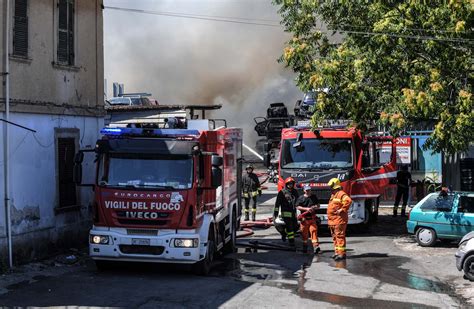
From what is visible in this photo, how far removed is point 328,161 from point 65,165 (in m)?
6.21

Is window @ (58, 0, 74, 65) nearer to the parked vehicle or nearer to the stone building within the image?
the stone building

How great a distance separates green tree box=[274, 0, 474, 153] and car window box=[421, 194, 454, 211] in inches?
40.3

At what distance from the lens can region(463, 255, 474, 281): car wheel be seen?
10.3 meters

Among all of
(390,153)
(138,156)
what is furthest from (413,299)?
(390,153)

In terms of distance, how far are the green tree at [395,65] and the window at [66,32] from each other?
472cm

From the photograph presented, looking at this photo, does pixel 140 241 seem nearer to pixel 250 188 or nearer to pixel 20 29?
pixel 20 29

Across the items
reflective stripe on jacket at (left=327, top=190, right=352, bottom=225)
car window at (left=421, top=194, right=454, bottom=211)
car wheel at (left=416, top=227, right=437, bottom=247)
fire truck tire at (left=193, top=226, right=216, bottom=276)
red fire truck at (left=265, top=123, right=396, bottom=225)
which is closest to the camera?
fire truck tire at (left=193, top=226, right=216, bottom=276)

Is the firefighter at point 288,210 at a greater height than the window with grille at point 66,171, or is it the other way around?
the window with grille at point 66,171

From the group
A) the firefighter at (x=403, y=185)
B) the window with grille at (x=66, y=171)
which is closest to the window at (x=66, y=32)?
the window with grille at (x=66, y=171)

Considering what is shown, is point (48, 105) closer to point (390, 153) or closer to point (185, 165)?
point (185, 165)

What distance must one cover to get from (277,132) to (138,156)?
1990 centimetres

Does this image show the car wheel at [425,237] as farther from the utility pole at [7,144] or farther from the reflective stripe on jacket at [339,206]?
the utility pole at [7,144]

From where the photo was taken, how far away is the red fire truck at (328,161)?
15.3m

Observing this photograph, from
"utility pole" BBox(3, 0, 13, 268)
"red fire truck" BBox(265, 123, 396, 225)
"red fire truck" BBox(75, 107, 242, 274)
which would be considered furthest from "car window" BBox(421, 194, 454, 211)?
"utility pole" BBox(3, 0, 13, 268)
